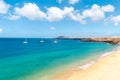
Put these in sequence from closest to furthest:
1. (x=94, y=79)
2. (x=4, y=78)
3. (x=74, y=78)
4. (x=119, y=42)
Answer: (x=94, y=79)
(x=74, y=78)
(x=4, y=78)
(x=119, y=42)

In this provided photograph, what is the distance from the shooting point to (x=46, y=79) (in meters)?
17.5

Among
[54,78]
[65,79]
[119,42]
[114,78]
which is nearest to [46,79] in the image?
[54,78]

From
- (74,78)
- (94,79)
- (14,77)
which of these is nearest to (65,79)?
(74,78)

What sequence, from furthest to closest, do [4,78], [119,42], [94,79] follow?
[119,42], [4,78], [94,79]

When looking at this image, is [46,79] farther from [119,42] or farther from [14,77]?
[119,42]

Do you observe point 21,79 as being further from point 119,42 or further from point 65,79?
point 119,42

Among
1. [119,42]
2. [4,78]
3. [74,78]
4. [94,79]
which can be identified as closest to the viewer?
[94,79]

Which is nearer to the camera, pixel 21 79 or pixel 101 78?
pixel 101 78

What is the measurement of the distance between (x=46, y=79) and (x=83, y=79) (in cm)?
365

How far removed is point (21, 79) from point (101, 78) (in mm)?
7958

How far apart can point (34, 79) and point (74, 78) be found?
157 inches

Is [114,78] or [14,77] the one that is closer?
[114,78]

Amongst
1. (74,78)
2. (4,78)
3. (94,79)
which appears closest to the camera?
(94,79)

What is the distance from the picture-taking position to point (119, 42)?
330 feet
